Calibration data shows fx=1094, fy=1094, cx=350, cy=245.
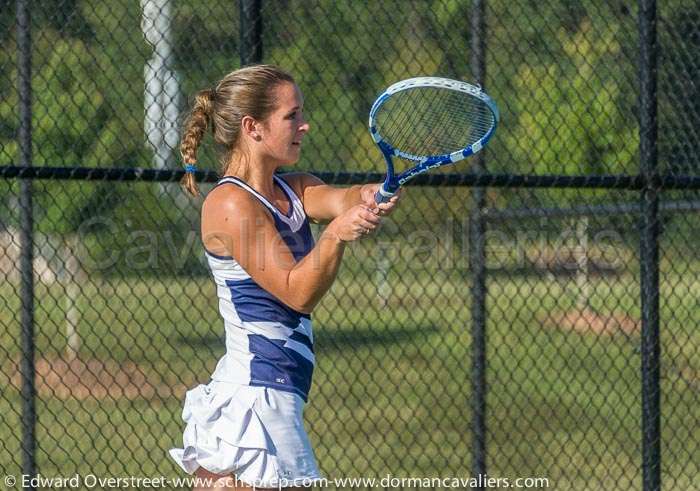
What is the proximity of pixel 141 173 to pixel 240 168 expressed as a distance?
1190 millimetres

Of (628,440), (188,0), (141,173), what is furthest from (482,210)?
(628,440)

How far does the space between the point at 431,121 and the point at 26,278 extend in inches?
67.3

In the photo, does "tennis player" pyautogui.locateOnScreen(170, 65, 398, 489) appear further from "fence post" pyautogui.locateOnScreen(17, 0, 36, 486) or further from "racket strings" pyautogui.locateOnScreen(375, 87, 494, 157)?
"fence post" pyautogui.locateOnScreen(17, 0, 36, 486)

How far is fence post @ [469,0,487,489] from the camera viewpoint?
4.49m

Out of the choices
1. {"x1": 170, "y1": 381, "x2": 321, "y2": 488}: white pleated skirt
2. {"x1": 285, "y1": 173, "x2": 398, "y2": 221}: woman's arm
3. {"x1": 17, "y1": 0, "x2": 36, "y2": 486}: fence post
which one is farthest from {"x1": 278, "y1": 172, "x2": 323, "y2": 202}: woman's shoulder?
{"x1": 17, "y1": 0, "x2": 36, "y2": 486}: fence post

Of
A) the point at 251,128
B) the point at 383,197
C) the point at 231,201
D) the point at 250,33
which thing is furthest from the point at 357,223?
the point at 250,33

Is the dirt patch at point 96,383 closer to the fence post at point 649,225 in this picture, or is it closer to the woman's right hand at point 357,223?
the fence post at point 649,225

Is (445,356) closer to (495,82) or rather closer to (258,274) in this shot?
(495,82)

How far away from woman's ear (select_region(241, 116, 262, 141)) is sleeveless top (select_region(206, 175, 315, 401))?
5.6 inches

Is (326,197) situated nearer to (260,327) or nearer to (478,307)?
(260,327)

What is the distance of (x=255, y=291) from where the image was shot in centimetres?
274

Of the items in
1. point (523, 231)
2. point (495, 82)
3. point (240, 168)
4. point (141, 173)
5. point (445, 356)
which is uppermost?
point (240, 168)

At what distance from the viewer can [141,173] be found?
3.92 metres

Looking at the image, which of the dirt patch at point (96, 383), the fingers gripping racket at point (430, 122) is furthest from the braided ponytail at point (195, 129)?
the dirt patch at point (96, 383)
